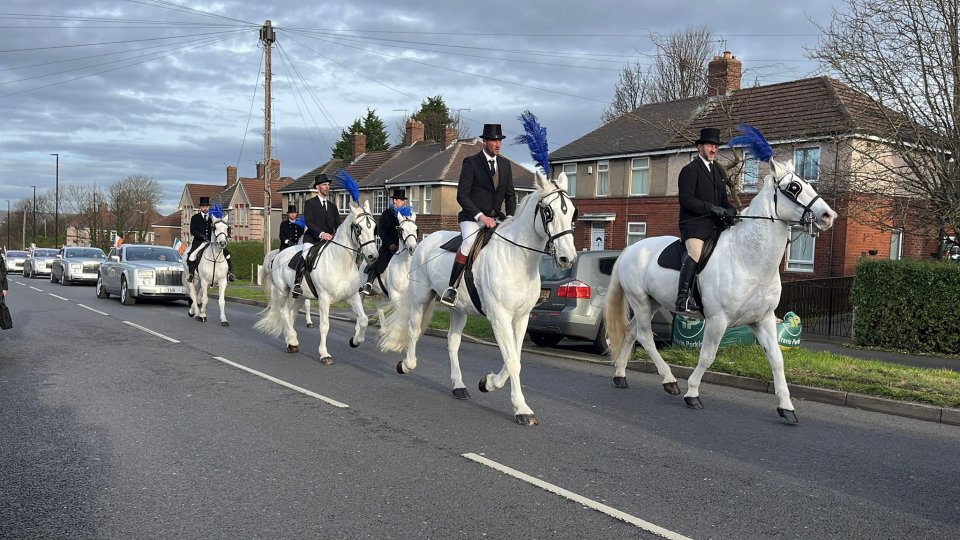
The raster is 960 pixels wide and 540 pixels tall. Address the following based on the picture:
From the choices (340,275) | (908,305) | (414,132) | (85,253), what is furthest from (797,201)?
(414,132)

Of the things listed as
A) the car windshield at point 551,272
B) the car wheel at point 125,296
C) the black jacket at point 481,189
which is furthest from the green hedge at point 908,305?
the car wheel at point 125,296

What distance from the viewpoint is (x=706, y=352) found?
8031mm

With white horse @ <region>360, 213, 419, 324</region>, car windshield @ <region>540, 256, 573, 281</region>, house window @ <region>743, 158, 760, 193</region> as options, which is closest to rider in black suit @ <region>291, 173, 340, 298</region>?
white horse @ <region>360, 213, 419, 324</region>

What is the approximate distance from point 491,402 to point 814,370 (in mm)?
4649

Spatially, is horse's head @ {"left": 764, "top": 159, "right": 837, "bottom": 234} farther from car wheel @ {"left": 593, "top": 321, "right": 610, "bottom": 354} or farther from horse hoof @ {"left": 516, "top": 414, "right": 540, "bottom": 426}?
car wheel @ {"left": 593, "top": 321, "right": 610, "bottom": 354}

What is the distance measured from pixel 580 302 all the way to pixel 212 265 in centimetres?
899

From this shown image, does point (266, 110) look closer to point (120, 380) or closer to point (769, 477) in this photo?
point (120, 380)

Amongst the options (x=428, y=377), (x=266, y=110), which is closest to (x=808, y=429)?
(x=428, y=377)

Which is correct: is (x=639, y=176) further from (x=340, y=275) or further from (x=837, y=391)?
(x=837, y=391)

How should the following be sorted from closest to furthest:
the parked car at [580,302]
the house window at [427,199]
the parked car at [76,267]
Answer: the parked car at [580,302]
the parked car at [76,267]
the house window at [427,199]

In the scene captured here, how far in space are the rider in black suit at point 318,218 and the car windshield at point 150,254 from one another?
11566 millimetres

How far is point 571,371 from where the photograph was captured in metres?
10.8

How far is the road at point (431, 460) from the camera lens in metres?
4.49

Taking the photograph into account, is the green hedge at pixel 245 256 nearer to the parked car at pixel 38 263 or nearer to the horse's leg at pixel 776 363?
the parked car at pixel 38 263
